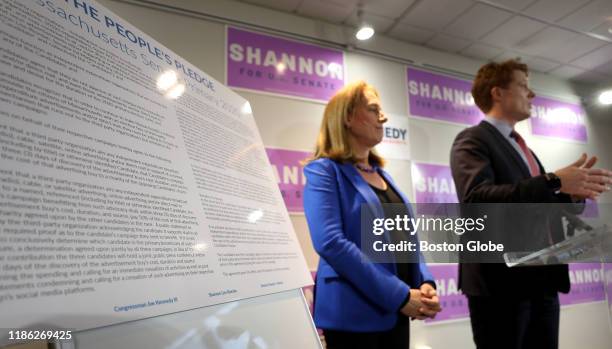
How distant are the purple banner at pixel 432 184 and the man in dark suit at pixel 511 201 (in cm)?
129

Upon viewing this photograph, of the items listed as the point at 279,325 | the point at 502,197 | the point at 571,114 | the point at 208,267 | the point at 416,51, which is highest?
the point at 416,51

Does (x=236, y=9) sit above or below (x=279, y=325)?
above

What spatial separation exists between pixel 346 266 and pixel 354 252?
5cm

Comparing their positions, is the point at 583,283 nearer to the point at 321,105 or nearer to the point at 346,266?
the point at 321,105

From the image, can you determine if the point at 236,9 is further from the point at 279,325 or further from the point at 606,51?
the point at 606,51

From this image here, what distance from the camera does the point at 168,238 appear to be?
0.52m

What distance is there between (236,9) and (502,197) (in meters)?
2.02

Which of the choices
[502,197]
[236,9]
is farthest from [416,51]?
[502,197]

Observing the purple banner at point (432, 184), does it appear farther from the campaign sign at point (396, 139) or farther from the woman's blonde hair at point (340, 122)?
the woman's blonde hair at point (340, 122)

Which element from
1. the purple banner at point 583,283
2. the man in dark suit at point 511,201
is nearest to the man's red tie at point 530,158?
the man in dark suit at point 511,201

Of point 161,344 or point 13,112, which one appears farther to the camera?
point 161,344

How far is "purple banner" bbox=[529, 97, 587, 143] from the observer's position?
3.30m

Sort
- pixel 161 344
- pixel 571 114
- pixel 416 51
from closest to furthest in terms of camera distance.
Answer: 1. pixel 161 344
2. pixel 416 51
3. pixel 571 114

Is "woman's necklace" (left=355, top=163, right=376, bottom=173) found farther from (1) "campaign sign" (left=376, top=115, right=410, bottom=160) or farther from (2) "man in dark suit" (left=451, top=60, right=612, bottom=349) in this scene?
(1) "campaign sign" (left=376, top=115, right=410, bottom=160)
